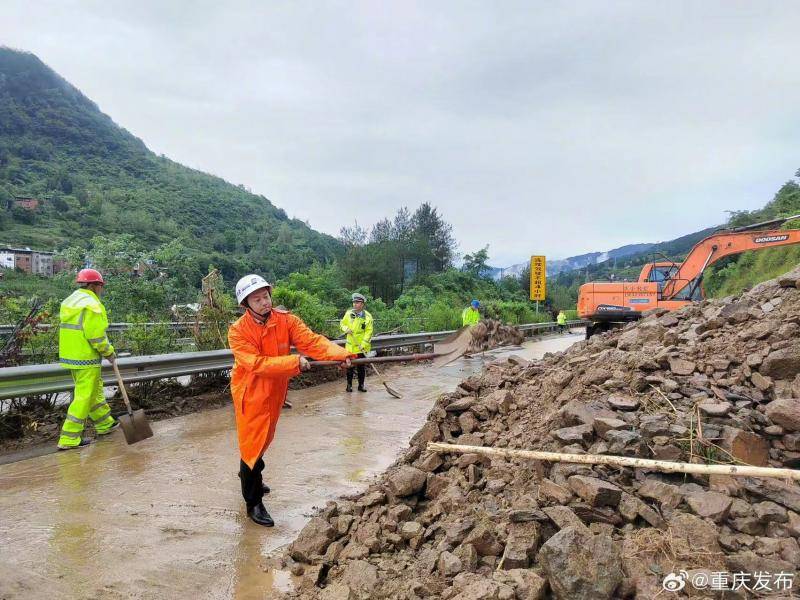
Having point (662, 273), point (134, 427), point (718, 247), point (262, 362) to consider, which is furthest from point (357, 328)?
point (662, 273)

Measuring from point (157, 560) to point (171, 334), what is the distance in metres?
5.75

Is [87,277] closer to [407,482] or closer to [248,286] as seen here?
[248,286]

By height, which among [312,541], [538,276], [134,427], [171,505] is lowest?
[171,505]

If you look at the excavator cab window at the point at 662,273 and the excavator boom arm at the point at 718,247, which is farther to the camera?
the excavator cab window at the point at 662,273

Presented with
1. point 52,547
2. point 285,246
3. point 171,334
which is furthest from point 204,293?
point 285,246

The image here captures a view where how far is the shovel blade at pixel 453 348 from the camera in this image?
479 cm

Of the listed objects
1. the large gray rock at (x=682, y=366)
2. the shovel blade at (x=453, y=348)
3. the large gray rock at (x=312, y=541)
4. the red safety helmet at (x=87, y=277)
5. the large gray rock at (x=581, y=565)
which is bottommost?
the large gray rock at (x=312, y=541)

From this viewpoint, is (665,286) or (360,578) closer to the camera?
(360,578)

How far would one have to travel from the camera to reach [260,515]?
11.9ft

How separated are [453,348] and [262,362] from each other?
2.08m

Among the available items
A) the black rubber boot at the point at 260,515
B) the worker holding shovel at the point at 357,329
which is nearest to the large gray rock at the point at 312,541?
the black rubber boot at the point at 260,515

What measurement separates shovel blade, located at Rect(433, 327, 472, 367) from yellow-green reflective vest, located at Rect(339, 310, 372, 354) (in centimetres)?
397

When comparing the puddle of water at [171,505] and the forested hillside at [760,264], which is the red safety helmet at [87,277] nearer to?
the puddle of water at [171,505]

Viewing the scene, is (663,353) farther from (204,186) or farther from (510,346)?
(204,186)
